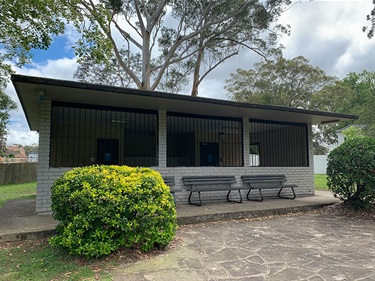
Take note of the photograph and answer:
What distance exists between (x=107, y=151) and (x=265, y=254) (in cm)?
1054

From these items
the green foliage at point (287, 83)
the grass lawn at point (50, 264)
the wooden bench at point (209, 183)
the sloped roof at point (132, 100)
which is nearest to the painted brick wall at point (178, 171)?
the wooden bench at point (209, 183)

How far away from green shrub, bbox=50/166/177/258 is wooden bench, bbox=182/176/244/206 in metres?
3.29

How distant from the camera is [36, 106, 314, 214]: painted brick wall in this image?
5.91m

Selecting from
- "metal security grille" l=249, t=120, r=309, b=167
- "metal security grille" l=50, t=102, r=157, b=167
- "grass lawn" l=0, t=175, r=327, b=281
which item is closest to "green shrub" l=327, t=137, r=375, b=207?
"metal security grille" l=249, t=120, r=309, b=167

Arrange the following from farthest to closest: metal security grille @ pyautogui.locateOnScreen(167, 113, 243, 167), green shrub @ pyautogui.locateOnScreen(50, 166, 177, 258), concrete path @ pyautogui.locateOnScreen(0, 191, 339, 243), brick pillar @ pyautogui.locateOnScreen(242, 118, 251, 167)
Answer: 1. metal security grille @ pyautogui.locateOnScreen(167, 113, 243, 167)
2. brick pillar @ pyautogui.locateOnScreen(242, 118, 251, 167)
3. concrete path @ pyautogui.locateOnScreen(0, 191, 339, 243)
4. green shrub @ pyautogui.locateOnScreen(50, 166, 177, 258)

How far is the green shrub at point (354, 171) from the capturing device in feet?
19.3

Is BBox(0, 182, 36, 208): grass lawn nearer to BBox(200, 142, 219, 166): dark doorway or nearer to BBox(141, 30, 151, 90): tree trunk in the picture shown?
BBox(141, 30, 151, 90): tree trunk

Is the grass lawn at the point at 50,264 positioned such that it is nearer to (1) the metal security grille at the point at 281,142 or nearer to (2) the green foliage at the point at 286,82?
(1) the metal security grille at the point at 281,142

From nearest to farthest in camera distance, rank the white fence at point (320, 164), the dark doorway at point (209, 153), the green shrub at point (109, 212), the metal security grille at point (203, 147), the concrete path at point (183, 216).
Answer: the green shrub at point (109, 212)
the concrete path at point (183, 216)
the metal security grille at point (203, 147)
the dark doorway at point (209, 153)
the white fence at point (320, 164)

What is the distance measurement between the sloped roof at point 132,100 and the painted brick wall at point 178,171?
0.49 m

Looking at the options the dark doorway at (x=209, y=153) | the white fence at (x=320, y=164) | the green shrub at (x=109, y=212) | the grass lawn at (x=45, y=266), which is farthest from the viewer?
the white fence at (x=320, y=164)

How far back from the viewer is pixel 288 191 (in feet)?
29.2

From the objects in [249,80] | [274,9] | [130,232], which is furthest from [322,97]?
[130,232]

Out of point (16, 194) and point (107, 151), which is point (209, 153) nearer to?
point (107, 151)
